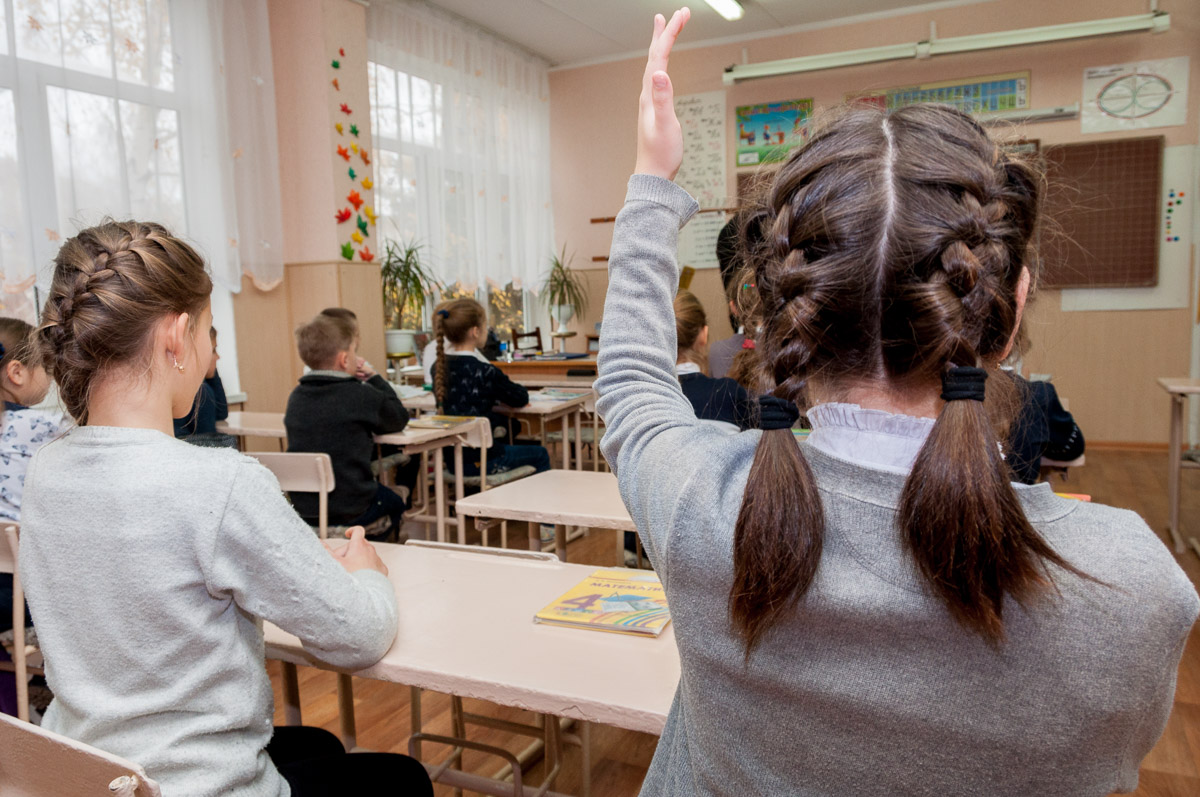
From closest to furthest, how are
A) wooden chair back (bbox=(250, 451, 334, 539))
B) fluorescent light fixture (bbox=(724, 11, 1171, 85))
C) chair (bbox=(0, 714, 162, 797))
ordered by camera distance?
chair (bbox=(0, 714, 162, 797)) < wooden chair back (bbox=(250, 451, 334, 539)) < fluorescent light fixture (bbox=(724, 11, 1171, 85))

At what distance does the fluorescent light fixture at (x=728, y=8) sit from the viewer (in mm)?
5758

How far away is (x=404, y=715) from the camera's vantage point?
238cm

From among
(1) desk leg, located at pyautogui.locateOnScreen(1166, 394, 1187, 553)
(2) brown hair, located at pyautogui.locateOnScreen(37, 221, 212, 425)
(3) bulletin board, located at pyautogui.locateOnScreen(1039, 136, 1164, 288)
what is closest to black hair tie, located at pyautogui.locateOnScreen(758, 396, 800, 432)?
(2) brown hair, located at pyautogui.locateOnScreen(37, 221, 212, 425)

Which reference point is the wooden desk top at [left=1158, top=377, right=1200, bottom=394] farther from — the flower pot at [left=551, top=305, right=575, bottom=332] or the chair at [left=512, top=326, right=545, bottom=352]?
the flower pot at [left=551, top=305, right=575, bottom=332]

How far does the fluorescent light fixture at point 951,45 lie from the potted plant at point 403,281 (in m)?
2.67

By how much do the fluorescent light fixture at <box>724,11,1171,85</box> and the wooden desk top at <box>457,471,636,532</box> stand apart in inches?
176

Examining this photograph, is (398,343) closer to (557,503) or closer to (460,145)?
(460,145)

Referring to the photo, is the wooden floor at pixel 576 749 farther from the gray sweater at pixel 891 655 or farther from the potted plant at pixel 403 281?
the potted plant at pixel 403 281

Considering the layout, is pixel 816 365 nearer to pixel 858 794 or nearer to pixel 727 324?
pixel 858 794

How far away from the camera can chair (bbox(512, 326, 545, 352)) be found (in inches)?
241

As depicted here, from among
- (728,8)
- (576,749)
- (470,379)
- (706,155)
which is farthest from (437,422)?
(706,155)

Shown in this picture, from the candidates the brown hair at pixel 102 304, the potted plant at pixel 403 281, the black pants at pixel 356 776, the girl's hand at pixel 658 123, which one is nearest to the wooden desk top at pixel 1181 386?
the black pants at pixel 356 776

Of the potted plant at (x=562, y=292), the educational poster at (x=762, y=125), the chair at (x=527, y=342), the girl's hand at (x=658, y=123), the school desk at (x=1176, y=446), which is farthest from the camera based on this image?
the potted plant at (x=562, y=292)

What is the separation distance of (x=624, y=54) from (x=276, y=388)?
13.9 feet
